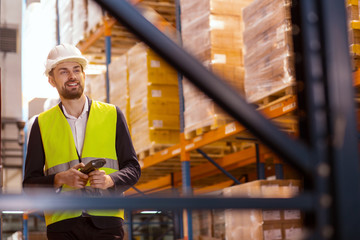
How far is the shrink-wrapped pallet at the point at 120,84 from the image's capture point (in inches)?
394

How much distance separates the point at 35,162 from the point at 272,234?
4.15 meters

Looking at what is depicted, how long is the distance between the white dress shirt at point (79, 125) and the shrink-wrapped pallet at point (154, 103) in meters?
5.95

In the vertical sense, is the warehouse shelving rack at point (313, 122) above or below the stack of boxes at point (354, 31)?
below

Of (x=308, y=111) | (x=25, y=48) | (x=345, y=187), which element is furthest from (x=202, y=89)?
(x=25, y=48)

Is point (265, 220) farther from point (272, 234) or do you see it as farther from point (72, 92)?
point (72, 92)

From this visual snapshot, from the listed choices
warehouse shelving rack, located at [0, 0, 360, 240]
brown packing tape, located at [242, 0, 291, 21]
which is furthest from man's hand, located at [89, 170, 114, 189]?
brown packing tape, located at [242, 0, 291, 21]

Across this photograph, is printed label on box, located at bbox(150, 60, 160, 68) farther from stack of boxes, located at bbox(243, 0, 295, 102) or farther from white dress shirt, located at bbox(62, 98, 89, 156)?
white dress shirt, located at bbox(62, 98, 89, 156)

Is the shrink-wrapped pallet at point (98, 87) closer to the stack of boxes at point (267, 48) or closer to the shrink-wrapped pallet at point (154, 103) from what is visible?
the shrink-wrapped pallet at point (154, 103)

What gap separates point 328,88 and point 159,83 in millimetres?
7970

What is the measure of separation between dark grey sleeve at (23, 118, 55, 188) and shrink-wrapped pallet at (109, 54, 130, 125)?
6718 mm

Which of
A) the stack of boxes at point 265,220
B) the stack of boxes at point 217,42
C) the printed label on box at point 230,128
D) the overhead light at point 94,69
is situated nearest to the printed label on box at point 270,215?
the stack of boxes at point 265,220

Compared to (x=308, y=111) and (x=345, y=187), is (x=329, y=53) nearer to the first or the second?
(x=308, y=111)

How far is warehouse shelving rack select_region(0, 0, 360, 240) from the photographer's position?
1.41 m

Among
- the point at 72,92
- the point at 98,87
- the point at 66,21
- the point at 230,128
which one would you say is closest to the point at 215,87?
the point at 72,92
